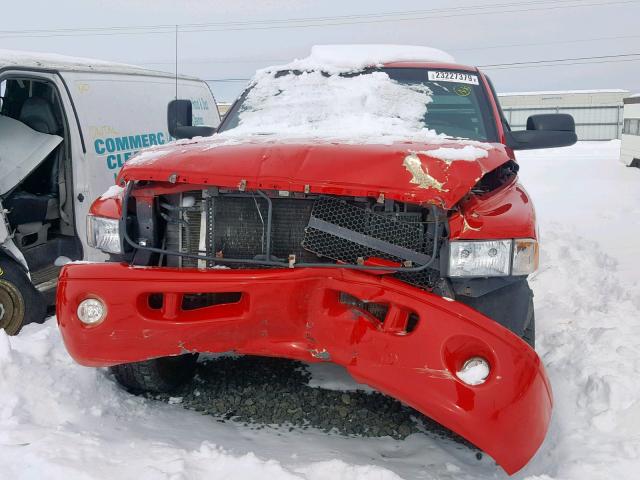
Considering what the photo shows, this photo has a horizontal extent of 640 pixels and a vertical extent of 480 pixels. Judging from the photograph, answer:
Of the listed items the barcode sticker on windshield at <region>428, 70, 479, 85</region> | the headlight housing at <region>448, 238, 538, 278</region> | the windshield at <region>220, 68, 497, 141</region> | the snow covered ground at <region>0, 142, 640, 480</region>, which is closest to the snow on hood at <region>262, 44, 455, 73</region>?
the windshield at <region>220, 68, 497, 141</region>

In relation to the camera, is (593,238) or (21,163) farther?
(593,238)

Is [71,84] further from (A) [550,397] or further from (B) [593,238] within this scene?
(B) [593,238]

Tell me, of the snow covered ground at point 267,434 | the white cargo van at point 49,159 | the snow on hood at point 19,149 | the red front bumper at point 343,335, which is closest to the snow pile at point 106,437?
the snow covered ground at point 267,434

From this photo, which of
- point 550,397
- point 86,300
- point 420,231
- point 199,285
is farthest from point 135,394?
point 550,397

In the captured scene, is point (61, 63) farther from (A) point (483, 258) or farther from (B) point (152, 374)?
(A) point (483, 258)

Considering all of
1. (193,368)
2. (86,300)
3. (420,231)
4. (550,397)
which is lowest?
(193,368)

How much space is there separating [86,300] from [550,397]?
6.63ft

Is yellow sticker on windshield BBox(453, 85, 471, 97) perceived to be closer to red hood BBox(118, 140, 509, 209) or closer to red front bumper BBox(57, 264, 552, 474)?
red hood BBox(118, 140, 509, 209)

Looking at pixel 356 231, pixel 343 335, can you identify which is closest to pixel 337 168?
pixel 356 231

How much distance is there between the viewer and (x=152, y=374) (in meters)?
3.32

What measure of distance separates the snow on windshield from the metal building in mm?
37840

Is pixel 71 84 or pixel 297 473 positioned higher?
pixel 71 84

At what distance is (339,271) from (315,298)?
0.50 ft

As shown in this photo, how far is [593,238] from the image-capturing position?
27.3 feet
